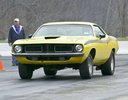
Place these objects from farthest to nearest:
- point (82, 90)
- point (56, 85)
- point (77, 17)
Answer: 1. point (77, 17)
2. point (56, 85)
3. point (82, 90)

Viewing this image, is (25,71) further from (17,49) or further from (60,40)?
(60,40)

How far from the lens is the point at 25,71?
1552 cm

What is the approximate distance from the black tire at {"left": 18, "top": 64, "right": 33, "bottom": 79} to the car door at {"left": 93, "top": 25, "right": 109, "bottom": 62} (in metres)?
1.80

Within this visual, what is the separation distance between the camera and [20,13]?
2063 inches

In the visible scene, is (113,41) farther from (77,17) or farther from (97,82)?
(77,17)

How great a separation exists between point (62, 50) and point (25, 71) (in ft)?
4.14

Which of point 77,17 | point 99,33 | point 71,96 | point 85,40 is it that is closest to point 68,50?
point 85,40

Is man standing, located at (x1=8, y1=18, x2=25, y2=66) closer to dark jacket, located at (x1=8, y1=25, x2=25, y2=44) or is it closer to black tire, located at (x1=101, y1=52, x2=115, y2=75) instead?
dark jacket, located at (x1=8, y1=25, x2=25, y2=44)

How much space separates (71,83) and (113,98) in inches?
→ 129

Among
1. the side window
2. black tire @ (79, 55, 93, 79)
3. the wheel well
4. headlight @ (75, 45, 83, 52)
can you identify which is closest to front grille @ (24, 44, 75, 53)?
headlight @ (75, 45, 83, 52)

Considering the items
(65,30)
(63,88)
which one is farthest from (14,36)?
(63,88)

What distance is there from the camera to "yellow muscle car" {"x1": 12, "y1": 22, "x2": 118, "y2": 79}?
14.8 meters

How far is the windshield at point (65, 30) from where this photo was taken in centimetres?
1619

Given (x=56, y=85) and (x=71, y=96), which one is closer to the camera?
(x=71, y=96)
